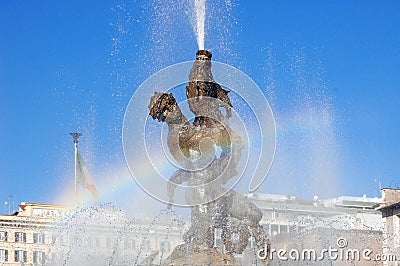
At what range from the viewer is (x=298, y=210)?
100 m

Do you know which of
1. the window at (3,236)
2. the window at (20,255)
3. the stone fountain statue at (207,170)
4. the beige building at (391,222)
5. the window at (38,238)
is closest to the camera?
the stone fountain statue at (207,170)

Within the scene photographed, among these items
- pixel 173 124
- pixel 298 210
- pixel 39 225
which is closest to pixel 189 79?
pixel 173 124

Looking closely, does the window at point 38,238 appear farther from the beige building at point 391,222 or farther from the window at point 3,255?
the beige building at point 391,222

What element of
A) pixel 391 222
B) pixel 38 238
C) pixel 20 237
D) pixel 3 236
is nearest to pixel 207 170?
pixel 391 222

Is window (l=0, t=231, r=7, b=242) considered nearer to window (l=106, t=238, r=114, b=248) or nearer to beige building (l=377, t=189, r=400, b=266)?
window (l=106, t=238, r=114, b=248)

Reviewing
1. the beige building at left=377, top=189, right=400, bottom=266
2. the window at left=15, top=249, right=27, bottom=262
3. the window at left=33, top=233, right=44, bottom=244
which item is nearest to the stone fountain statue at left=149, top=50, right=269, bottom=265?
the beige building at left=377, top=189, right=400, bottom=266

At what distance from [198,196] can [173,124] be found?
68.0 inches

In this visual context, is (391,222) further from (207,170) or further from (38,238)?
(207,170)

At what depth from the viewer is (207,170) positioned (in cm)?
1916

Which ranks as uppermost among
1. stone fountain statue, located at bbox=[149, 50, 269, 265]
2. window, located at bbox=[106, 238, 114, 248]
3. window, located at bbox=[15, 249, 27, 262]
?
window, located at bbox=[15, 249, 27, 262]

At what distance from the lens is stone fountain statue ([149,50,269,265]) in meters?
18.9

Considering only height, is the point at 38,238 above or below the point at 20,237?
below

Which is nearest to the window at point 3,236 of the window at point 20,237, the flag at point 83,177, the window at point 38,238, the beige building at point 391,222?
the window at point 20,237

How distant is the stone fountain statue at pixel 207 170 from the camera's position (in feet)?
62.1
